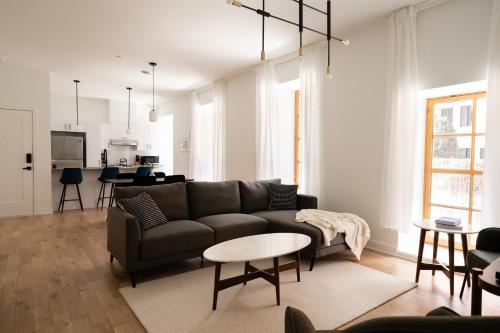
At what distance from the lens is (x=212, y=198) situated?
4.02 m

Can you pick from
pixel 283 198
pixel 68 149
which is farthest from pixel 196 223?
pixel 68 149

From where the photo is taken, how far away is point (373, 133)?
3.95 metres

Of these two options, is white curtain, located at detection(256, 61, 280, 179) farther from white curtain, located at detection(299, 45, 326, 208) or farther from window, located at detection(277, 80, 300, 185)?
white curtain, located at detection(299, 45, 326, 208)

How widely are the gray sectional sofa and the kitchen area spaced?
409cm

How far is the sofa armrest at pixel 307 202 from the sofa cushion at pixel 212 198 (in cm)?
90

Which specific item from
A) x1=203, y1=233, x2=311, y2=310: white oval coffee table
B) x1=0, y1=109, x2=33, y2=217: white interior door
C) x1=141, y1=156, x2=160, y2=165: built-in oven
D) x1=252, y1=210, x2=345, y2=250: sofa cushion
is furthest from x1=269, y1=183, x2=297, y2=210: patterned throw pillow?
x1=141, y1=156, x2=160, y2=165: built-in oven

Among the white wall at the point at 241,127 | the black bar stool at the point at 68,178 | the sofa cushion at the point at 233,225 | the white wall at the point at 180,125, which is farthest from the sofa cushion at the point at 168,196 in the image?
the white wall at the point at 180,125

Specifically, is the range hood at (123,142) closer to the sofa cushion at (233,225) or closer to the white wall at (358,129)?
the sofa cushion at (233,225)

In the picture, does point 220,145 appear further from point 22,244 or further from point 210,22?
point 22,244

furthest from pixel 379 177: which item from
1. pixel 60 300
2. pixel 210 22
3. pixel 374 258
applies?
Answer: pixel 60 300

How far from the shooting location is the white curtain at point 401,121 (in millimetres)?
3471

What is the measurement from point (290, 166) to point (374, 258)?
235 cm

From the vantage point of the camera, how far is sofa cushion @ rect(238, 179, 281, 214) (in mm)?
4312

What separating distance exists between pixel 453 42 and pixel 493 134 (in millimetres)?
1112
